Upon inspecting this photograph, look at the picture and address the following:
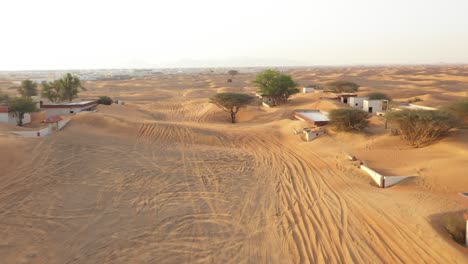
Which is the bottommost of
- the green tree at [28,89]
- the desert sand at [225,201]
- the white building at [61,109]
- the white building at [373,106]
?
the desert sand at [225,201]

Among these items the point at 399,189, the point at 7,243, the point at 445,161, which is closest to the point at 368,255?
the point at 399,189

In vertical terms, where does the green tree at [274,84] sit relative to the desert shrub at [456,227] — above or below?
above

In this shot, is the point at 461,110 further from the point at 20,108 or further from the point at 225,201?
the point at 20,108

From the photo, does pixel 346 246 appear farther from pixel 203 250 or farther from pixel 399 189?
pixel 399 189

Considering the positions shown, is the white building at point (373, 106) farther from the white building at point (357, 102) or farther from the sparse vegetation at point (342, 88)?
the sparse vegetation at point (342, 88)

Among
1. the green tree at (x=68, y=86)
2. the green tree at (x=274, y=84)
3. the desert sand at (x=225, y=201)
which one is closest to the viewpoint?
the desert sand at (x=225, y=201)

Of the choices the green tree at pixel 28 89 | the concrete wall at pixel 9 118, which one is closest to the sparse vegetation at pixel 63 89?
the green tree at pixel 28 89

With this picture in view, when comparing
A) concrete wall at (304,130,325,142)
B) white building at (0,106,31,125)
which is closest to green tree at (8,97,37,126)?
white building at (0,106,31,125)
